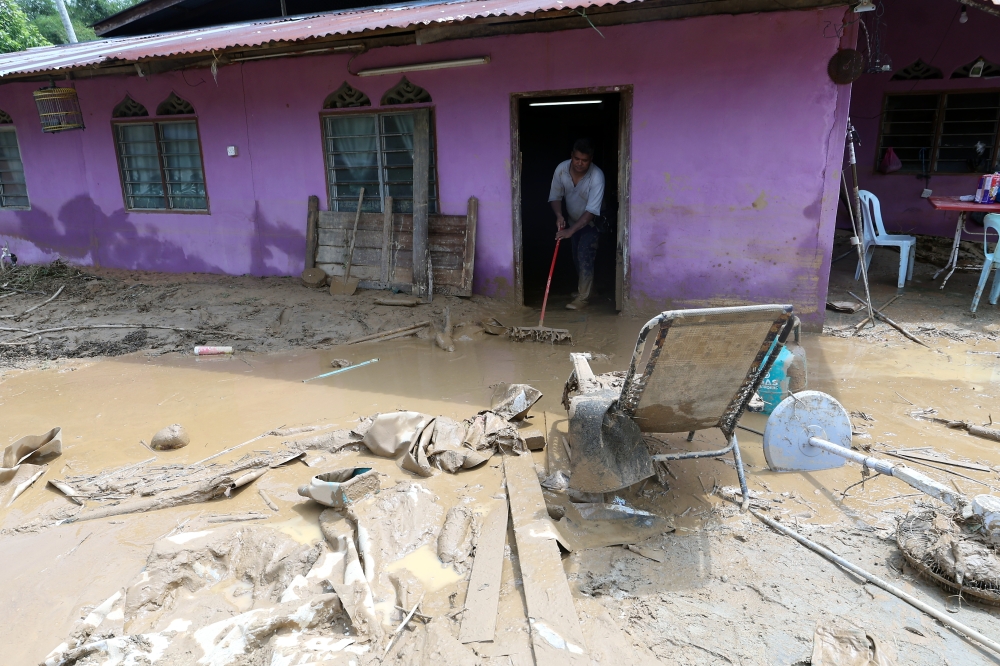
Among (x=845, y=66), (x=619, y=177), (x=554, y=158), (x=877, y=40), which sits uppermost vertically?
(x=877, y=40)

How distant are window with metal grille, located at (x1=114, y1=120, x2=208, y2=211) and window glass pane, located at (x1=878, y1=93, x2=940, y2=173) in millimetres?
10605

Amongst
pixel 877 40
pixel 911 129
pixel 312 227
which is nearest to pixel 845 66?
pixel 877 40

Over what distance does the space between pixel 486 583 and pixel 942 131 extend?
10.1m

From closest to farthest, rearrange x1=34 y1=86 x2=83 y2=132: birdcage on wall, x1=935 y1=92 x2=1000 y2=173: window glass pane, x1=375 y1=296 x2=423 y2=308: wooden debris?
x1=375 y1=296 x2=423 y2=308: wooden debris, x1=34 y1=86 x2=83 y2=132: birdcage on wall, x1=935 y1=92 x2=1000 y2=173: window glass pane

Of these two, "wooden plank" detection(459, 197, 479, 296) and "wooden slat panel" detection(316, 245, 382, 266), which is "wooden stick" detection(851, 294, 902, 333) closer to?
"wooden plank" detection(459, 197, 479, 296)

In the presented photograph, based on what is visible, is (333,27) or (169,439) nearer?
(169,439)

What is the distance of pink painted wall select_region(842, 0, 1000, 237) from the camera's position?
8703 mm

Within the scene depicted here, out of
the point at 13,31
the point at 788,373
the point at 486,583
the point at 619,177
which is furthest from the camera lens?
the point at 13,31

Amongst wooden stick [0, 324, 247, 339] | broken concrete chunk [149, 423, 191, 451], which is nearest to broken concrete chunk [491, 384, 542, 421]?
broken concrete chunk [149, 423, 191, 451]

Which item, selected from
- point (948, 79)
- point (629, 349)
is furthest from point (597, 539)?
point (948, 79)

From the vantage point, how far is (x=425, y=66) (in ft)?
24.4

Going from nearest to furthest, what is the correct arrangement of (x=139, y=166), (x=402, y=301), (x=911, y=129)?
(x=402, y=301), (x=911, y=129), (x=139, y=166)

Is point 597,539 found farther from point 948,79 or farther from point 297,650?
point 948,79

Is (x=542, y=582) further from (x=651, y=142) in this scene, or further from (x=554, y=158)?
(x=554, y=158)
